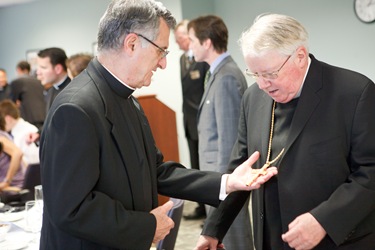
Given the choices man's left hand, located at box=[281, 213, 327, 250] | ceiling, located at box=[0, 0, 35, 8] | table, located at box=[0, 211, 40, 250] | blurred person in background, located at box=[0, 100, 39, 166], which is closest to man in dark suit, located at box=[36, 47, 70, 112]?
blurred person in background, located at box=[0, 100, 39, 166]

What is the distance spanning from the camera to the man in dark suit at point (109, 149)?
133 centimetres

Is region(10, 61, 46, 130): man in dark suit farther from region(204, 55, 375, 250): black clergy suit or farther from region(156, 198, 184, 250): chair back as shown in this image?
region(204, 55, 375, 250): black clergy suit

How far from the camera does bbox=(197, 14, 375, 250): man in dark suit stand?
1.57 meters

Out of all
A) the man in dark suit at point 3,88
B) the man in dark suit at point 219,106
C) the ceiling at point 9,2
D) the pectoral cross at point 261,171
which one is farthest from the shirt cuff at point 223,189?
the ceiling at point 9,2

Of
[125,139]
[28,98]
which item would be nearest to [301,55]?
[125,139]

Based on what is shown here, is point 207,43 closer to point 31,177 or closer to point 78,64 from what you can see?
point 78,64

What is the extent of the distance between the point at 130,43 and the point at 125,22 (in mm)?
64

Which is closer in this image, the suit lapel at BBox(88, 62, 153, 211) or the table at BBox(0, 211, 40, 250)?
the suit lapel at BBox(88, 62, 153, 211)

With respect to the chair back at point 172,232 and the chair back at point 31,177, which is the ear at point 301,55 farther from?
the chair back at point 31,177

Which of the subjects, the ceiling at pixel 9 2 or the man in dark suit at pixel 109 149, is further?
the ceiling at pixel 9 2

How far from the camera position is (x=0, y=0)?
346 inches

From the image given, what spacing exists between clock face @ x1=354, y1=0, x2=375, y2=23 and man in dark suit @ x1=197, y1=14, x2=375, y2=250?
4334mm

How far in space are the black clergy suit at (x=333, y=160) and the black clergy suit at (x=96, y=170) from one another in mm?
488

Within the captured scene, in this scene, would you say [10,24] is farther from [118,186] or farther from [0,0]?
[118,186]
